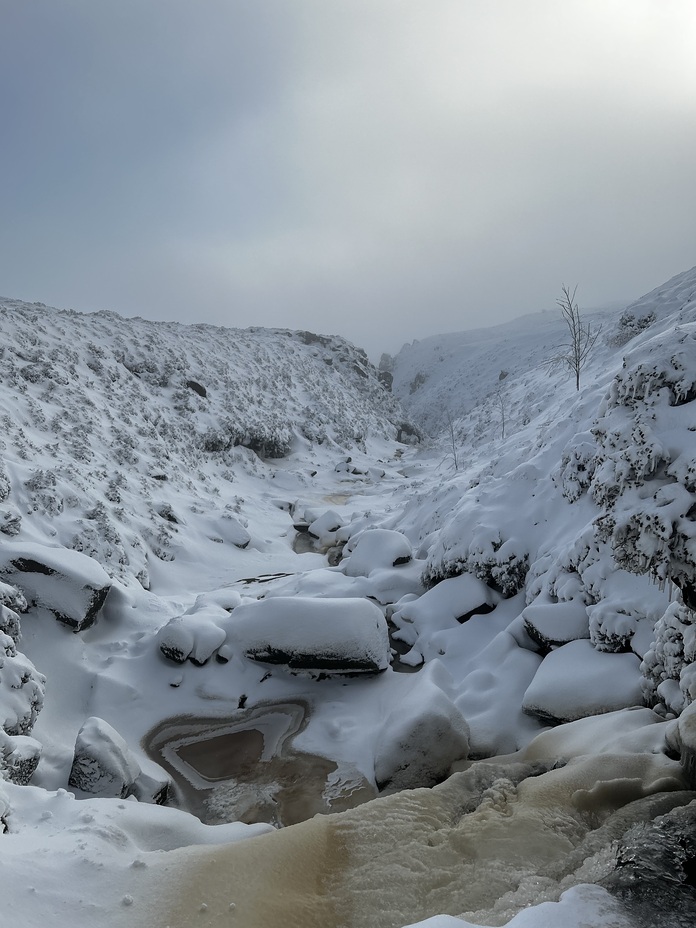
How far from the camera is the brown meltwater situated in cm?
694

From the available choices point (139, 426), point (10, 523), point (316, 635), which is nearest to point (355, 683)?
point (316, 635)

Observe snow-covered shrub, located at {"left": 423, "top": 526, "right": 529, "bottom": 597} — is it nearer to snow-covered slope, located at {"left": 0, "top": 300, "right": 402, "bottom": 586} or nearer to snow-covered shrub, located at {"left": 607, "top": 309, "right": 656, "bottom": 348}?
snow-covered slope, located at {"left": 0, "top": 300, "right": 402, "bottom": 586}

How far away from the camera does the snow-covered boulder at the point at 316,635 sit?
9312 millimetres

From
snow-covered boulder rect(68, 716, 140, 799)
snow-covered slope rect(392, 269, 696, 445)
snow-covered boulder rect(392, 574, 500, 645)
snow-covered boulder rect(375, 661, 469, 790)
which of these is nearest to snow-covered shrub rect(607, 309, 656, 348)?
snow-covered slope rect(392, 269, 696, 445)

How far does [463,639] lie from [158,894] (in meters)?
7.11

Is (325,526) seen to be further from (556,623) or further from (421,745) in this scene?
(421,745)

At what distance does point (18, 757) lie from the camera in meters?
6.33

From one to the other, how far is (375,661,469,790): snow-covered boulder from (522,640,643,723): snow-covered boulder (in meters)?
1.19

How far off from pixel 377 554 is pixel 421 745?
6.42 m

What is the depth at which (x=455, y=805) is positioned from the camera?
5316 millimetres


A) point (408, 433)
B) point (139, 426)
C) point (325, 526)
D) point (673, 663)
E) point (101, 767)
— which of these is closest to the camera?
point (673, 663)

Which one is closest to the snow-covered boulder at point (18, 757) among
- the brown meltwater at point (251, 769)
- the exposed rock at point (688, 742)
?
the brown meltwater at point (251, 769)

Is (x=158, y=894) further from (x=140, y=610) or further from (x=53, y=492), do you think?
(x=53, y=492)

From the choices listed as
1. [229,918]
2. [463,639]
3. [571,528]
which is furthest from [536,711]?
[229,918]
